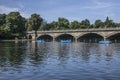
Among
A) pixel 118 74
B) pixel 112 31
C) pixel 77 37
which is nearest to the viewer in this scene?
pixel 118 74

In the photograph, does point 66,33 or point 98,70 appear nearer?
point 98,70

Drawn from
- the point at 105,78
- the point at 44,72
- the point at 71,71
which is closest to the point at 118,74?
the point at 105,78

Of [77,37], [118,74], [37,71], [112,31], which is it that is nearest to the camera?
[118,74]

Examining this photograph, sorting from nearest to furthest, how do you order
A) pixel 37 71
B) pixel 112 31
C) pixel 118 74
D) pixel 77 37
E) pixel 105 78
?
pixel 105 78
pixel 118 74
pixel 37 71
pixel 112 31
pixel 77 37

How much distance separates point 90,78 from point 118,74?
4.32m

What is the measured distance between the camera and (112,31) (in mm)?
170625

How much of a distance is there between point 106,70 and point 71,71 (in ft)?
→ 15.5

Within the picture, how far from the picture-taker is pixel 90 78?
115 ft

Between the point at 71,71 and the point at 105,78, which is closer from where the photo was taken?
the point at 105,78

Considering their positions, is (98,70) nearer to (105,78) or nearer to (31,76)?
(105,78)

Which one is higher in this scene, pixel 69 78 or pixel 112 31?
pixel 112 31

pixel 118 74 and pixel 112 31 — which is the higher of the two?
pixel 112 31

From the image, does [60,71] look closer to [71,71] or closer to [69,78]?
[71,71]

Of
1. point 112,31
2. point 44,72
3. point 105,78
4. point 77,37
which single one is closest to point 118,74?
point 105,78
